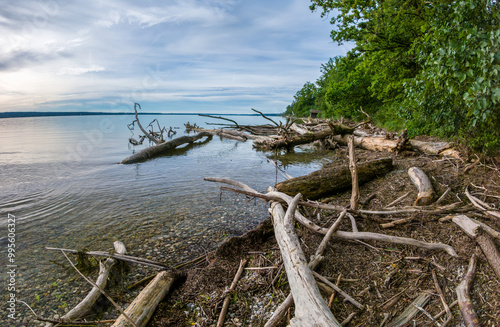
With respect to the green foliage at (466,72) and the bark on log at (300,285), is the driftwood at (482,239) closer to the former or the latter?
the green foliage at (466,72)

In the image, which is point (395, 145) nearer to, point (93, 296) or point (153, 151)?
point (93, 296)

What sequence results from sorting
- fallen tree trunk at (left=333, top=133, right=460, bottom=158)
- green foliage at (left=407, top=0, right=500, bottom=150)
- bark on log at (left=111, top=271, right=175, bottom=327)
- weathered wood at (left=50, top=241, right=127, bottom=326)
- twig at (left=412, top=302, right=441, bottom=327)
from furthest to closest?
fallen tree trunk at (left=333, top=133, right=460, bottom=158) → weathered wood at (left=50, top=241, right=127, bottom=326) → bark on log at (left=111, top=271, right=175, bottom=327) → green foliage at (left=407, top=0, right=500, bottom=150) → twig at (left=412, top=302, right=441, bottom=327)

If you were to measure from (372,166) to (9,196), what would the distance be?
38.9 ft

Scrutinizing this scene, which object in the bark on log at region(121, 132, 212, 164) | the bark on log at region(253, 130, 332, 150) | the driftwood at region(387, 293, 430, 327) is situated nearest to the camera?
the driftwood at region(387, 293, 430, 327)

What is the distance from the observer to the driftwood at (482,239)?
3.17 meters

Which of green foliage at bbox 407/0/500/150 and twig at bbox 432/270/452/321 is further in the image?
green foliage at bbox 407/0/500/150

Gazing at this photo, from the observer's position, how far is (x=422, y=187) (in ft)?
19.3

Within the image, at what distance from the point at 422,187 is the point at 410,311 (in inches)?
148

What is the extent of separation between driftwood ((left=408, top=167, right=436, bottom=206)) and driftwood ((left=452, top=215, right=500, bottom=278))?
4.12 feet

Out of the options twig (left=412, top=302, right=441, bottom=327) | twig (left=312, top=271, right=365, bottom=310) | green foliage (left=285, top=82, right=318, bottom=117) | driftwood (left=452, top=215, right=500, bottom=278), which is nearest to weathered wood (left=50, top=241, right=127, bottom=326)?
twig (left=312, top=271, right=365, bottom=310)

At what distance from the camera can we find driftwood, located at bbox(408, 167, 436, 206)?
211 inches

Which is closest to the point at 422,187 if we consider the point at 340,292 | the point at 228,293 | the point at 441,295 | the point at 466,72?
the point at 466,72

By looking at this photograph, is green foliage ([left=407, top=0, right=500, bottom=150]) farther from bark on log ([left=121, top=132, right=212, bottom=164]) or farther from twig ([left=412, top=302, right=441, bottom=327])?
bark on log ([left=121, top=132, right=212, bottom=164])

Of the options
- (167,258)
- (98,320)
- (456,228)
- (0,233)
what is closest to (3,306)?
(98,320)
